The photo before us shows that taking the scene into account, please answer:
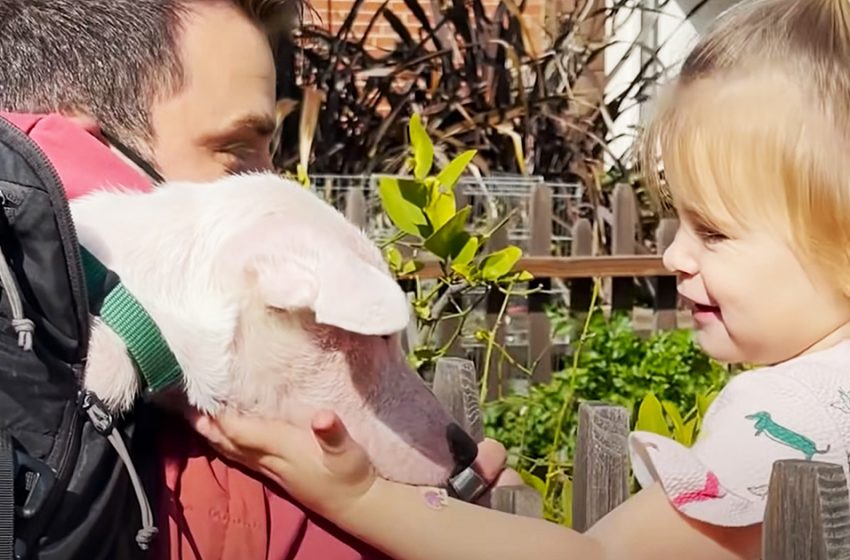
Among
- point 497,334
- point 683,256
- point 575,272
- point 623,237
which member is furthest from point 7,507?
point 623,237

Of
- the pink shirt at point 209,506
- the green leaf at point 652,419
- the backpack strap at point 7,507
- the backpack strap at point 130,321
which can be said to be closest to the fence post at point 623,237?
the green leaf at point 652,419

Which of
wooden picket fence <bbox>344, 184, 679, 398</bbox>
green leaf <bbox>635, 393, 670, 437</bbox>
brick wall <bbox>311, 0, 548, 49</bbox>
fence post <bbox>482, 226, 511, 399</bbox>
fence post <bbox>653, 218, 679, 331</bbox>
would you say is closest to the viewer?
green leaf <bbox>635, 393, 670, 437</bbox>

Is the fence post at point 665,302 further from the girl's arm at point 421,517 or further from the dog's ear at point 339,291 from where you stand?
the dog's ear at point 339,291

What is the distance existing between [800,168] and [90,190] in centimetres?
86

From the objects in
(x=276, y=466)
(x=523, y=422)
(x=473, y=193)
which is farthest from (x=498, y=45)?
(x=276, y=466)

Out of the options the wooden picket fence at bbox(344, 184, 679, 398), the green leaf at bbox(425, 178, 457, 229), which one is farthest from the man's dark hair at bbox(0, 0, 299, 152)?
the wooden picket fence at bbox(344, 184, 679, 398)

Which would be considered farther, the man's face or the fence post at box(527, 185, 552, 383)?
the fence post at box(527, 185, 552, 383)

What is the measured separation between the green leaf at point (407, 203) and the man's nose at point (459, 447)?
1.05m

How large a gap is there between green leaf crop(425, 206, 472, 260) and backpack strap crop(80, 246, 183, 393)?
1.27m

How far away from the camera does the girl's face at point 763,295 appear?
1.64m

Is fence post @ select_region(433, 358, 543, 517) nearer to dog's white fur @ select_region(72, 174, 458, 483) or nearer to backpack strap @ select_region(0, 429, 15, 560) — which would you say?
dog's white fur @ select_region(72, 174, 458, 483)

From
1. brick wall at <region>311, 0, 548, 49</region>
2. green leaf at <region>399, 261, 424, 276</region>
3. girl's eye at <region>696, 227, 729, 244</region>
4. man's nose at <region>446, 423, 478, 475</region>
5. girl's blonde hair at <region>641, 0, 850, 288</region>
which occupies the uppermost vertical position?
brick wall at <region>311, 0, 548, 49</region>

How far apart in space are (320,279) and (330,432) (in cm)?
17

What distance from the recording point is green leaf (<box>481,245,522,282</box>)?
9.17 feet
